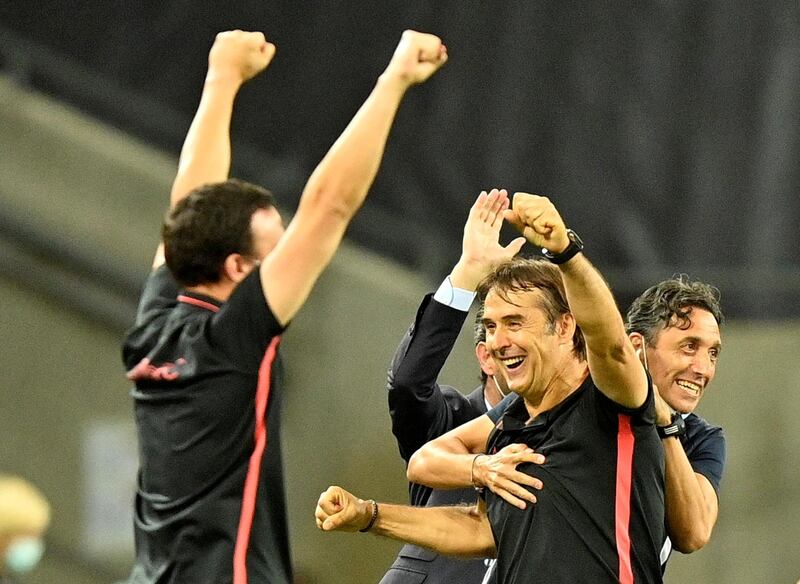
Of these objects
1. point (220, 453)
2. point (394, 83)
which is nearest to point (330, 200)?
point (394, 83)

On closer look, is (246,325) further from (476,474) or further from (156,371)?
(476,474)

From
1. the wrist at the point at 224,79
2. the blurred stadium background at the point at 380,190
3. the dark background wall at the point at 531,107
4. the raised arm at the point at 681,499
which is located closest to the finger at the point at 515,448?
the raised arm at the point at 681,499

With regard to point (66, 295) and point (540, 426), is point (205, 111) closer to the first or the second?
point (540, 426)

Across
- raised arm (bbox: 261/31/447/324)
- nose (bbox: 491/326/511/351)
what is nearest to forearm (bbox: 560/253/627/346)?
nose (bbox: 491/326/511/351)

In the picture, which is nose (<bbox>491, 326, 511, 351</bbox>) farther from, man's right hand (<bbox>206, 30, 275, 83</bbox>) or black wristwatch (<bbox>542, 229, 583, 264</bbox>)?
man's right hand (<bbox>206, 30, 275, 83</bbox>)

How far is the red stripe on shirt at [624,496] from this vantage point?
2387 mm

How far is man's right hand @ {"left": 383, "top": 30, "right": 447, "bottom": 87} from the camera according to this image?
7.39 ft

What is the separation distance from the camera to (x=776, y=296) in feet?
19.3

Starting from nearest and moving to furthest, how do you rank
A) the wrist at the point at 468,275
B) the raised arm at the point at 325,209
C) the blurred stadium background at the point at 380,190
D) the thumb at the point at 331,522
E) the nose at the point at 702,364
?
1. the raised arm at the point at 325,209
2. the thumb at the point at 331,522
3. the nose at the point at 702,364
4. the wrist at the point at 468,275
5. the blurred stadium background at the point at 380,190

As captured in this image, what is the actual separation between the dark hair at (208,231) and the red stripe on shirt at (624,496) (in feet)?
2.26

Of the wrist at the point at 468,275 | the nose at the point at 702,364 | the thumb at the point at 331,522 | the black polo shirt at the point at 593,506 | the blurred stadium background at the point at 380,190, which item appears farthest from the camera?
the blurred stadium background at the point at 380,190

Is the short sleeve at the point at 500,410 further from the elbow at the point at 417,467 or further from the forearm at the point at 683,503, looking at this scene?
the forearm at the point at 683,503

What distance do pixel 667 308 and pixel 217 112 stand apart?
0.94 meters

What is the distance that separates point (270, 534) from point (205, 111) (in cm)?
86
